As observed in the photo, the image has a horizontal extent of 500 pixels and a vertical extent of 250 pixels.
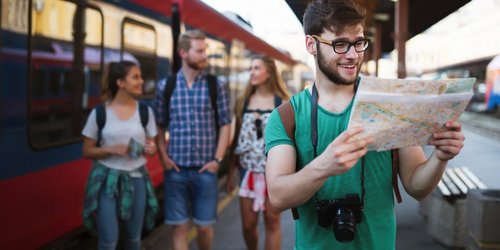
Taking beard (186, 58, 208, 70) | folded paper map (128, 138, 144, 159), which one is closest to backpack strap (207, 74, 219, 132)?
beard (186, 58, 208, 70)

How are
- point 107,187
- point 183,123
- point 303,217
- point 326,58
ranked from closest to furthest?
point 326,58
point 303,217
point 107,187
point 183,123

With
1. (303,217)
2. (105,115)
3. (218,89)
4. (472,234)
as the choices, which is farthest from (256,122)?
(303,217)

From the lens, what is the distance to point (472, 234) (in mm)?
3998

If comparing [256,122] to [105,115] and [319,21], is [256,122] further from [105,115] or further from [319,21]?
[319,21]

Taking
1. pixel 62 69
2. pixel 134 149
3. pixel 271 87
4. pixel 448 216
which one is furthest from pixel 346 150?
pixel 448 216

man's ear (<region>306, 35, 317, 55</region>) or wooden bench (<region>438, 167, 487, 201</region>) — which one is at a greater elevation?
man's ear (<region>306, 35, 317, 55</region>)

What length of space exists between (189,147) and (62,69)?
1475 millimetres

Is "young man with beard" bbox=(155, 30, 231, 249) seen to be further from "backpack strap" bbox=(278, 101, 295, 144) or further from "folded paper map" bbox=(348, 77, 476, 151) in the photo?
"folded paper map" bbox=(348, 77, 476, 151)

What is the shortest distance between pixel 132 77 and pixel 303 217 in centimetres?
223

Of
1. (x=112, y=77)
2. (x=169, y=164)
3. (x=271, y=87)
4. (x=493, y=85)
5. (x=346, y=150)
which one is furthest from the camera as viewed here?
(x=493, y=85)

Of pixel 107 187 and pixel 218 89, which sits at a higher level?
pixel 218 89

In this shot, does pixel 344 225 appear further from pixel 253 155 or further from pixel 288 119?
pixel 253 155

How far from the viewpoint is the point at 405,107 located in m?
1.53

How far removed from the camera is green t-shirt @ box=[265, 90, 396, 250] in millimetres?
1795
